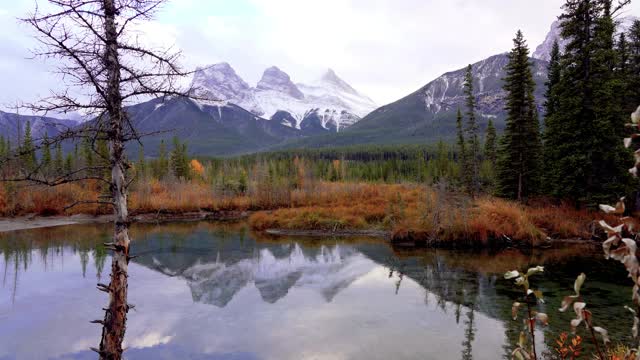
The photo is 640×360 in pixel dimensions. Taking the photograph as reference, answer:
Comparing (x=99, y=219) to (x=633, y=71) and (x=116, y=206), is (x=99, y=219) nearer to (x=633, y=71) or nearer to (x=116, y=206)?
(x=116, y=206)

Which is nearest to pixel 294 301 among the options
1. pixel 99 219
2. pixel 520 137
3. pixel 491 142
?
pixel 520 137

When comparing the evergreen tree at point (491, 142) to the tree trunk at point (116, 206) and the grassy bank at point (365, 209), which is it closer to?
the grassy bank at point (365, 209)

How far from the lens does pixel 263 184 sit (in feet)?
168

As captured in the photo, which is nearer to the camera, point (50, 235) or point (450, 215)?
point (450, 215)

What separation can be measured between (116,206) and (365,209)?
32487mm

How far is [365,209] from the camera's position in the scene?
3891 cm

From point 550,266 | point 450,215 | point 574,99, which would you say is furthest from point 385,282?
point 574,99

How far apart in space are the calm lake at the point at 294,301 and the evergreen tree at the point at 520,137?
8.57 metres

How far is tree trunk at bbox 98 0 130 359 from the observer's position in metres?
7.09

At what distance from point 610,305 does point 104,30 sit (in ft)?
51.1

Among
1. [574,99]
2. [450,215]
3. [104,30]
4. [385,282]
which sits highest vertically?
[574,99]

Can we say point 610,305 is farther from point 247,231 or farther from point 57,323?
point 247,231

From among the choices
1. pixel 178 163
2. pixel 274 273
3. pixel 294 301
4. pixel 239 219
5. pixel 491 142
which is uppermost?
pixel 491 142

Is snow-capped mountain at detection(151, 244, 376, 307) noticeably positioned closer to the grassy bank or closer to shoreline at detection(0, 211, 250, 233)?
the grassy bank
